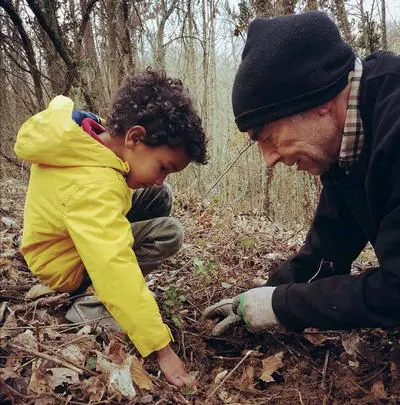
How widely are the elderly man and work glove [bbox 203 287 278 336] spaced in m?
0.09

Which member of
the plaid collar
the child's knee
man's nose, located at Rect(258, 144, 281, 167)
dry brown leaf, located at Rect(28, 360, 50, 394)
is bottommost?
dry brown leaf, located at Rect(28, 360, 50, 394)

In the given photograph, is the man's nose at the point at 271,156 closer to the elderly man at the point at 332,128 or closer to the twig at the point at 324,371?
the elderly man at the point at 332,128

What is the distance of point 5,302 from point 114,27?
183 inches

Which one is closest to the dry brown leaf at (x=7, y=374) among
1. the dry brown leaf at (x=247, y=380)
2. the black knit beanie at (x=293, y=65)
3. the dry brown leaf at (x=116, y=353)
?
the dry brown leaf at (x=116, y=353)

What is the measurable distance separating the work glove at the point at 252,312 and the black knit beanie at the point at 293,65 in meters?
0.93

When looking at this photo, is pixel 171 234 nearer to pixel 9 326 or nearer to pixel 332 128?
pixel 9 326

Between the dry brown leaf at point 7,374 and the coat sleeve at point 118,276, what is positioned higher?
the coat sleeve at point 118,276

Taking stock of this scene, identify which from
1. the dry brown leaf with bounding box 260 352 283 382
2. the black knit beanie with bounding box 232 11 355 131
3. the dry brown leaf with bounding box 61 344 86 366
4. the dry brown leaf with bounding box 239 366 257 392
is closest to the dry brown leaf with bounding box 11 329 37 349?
the dry brown leaf with bounding box 61 344 86 366

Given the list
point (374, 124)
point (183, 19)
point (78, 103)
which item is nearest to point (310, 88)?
point (374, 124)

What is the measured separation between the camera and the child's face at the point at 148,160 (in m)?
2.37

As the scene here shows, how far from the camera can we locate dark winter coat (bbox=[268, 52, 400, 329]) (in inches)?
64.5

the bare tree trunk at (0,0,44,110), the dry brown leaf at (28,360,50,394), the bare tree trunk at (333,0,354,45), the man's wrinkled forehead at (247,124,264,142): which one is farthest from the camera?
the bare tree trunk at (333,0,354,45)

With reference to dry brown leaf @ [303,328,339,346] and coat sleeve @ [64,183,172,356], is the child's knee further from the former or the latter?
dry brown leaf @ [303,328,339,346]

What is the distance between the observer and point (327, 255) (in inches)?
94.4
